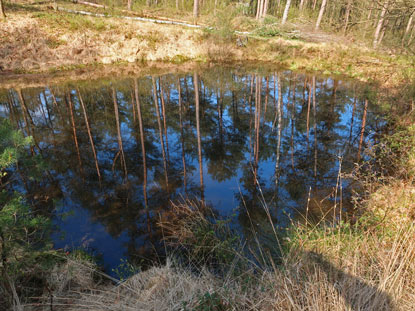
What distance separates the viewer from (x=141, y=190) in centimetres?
699

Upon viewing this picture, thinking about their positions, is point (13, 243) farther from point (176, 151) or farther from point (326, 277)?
point (176, 151)

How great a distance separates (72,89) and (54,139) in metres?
6.68

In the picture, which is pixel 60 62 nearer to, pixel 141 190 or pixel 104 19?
pixel 104 19

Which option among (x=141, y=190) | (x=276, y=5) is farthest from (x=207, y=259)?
(x=276, y=5)

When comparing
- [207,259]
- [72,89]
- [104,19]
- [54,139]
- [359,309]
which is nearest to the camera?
[359,309]

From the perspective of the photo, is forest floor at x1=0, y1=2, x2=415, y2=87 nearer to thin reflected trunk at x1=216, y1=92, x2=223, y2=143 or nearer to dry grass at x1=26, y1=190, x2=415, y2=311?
thin reflected trunk at x1=216, y1=92, x2=223, y2=143

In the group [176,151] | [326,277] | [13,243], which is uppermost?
[326,277]

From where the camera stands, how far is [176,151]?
927cm

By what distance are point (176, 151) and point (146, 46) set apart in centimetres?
1645

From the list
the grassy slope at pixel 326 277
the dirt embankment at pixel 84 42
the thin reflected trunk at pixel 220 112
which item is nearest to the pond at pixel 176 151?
the thin reflected trunk at pixel 220 112

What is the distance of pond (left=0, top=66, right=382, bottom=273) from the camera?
5.89 meters

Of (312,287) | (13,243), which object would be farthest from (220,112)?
(312,287)

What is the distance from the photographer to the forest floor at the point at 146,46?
60.0 ft

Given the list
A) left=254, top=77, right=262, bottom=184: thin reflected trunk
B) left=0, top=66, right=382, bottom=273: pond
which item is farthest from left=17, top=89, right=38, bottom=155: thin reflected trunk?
left=254, top=77, right=262, bottom=184: thin reflected trunk
